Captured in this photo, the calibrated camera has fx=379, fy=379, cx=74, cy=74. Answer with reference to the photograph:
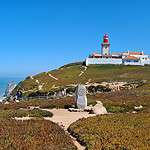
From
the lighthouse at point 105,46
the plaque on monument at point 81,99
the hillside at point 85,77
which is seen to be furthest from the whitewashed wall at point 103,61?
the plaque on monument at point 81,99

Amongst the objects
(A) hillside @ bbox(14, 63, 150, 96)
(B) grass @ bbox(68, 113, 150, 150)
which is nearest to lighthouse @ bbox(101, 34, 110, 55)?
(A) hillside @ bbox(14, 63, 150, 96)

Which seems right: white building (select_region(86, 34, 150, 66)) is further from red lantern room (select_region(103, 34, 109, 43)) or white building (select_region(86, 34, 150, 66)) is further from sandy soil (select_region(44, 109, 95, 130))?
sandy soil (select_region(44, 109, 95, 130))

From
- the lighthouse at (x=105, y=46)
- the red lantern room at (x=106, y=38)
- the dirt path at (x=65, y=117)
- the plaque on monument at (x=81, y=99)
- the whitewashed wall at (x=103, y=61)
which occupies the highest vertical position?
the red lantern room at (x=106, y=38)

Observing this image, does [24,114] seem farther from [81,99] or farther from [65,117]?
[81,99]

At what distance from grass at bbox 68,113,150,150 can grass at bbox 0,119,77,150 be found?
1.25 metres

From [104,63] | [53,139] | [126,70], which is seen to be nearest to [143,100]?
[53,139]

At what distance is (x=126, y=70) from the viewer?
141875 millimetres

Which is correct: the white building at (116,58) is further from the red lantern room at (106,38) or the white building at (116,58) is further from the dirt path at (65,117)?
the dirt path at (65,117)

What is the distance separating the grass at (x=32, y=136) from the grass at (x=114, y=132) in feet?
4.09

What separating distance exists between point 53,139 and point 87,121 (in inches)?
298

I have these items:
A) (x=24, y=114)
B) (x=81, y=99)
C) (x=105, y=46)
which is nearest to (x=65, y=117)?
(x=24, y=114)

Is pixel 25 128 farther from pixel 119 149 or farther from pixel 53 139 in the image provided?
pixel 119 149

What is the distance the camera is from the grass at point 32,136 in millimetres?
21906

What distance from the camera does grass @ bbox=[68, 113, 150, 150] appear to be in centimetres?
2216
